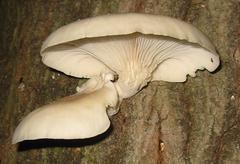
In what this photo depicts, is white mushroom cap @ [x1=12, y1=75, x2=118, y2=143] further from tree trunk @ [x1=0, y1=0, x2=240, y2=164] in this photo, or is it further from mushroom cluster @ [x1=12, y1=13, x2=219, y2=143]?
tree trunk @ [x1=0, y1=0, x2=240, y2=164]

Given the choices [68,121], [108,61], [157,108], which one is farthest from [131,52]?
[68,121]

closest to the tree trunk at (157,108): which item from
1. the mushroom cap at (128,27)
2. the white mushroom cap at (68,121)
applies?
the white mushroom cap at (68,121)

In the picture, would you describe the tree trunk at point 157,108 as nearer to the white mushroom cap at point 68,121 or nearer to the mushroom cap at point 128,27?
the white mushroom cap at point 68,121

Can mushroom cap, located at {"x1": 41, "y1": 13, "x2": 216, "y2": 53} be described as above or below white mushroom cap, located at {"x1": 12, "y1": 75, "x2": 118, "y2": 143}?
above

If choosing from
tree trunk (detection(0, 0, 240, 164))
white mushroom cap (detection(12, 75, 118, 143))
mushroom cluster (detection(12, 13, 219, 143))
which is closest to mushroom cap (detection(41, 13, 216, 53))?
mushroom cluster (detection(12, 13, 219, 143))

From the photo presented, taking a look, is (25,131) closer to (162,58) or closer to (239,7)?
(162,58)

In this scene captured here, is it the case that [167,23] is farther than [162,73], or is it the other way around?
[162,73]

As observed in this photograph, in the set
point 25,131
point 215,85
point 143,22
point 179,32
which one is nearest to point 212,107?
point 215,85
